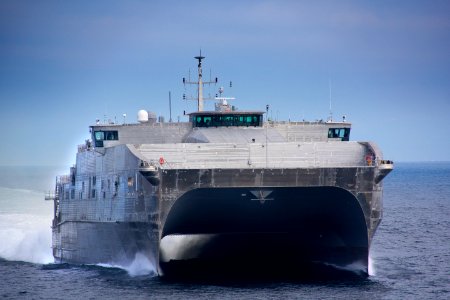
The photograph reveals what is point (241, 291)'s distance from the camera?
38844mm

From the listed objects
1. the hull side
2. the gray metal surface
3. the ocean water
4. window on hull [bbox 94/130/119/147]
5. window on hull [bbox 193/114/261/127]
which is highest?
window on hull [bbox 193/114/261/127]

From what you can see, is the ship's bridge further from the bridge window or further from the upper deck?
the bridge window

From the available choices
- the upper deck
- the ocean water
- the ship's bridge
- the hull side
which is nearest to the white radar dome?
the upper deck

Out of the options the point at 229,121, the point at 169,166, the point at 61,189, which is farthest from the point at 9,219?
the point at 169,166

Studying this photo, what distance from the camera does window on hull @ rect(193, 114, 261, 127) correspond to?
154ft

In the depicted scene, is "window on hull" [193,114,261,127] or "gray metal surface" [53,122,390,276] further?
"window on hull" [193,114,261,127]

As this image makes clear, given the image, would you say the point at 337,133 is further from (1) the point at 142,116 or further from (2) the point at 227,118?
(1) the point at 142,116

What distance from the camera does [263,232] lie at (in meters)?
42.9

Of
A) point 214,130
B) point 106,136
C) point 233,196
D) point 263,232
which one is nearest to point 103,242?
point 106,136

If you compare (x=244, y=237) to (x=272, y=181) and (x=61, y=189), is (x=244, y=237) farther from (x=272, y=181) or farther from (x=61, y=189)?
(x=61, y=189)

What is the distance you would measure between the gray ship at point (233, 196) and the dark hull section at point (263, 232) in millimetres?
50

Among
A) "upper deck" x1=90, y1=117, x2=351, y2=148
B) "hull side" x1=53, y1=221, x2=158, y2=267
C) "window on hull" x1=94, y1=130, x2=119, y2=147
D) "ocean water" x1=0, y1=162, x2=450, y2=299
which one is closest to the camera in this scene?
"ocean water" x1=0, y1=162, x2=450, y2=299

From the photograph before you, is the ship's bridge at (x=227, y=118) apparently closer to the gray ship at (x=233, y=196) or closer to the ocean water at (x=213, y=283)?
the gray ship at (x=233, y=196)

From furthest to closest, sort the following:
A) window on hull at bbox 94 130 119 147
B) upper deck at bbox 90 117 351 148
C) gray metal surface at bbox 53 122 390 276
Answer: window on hull at bbox 94 130 119 147
upper deck at bbox 90 117 351 148
gray metal surface at bbox 53 122 390 276
